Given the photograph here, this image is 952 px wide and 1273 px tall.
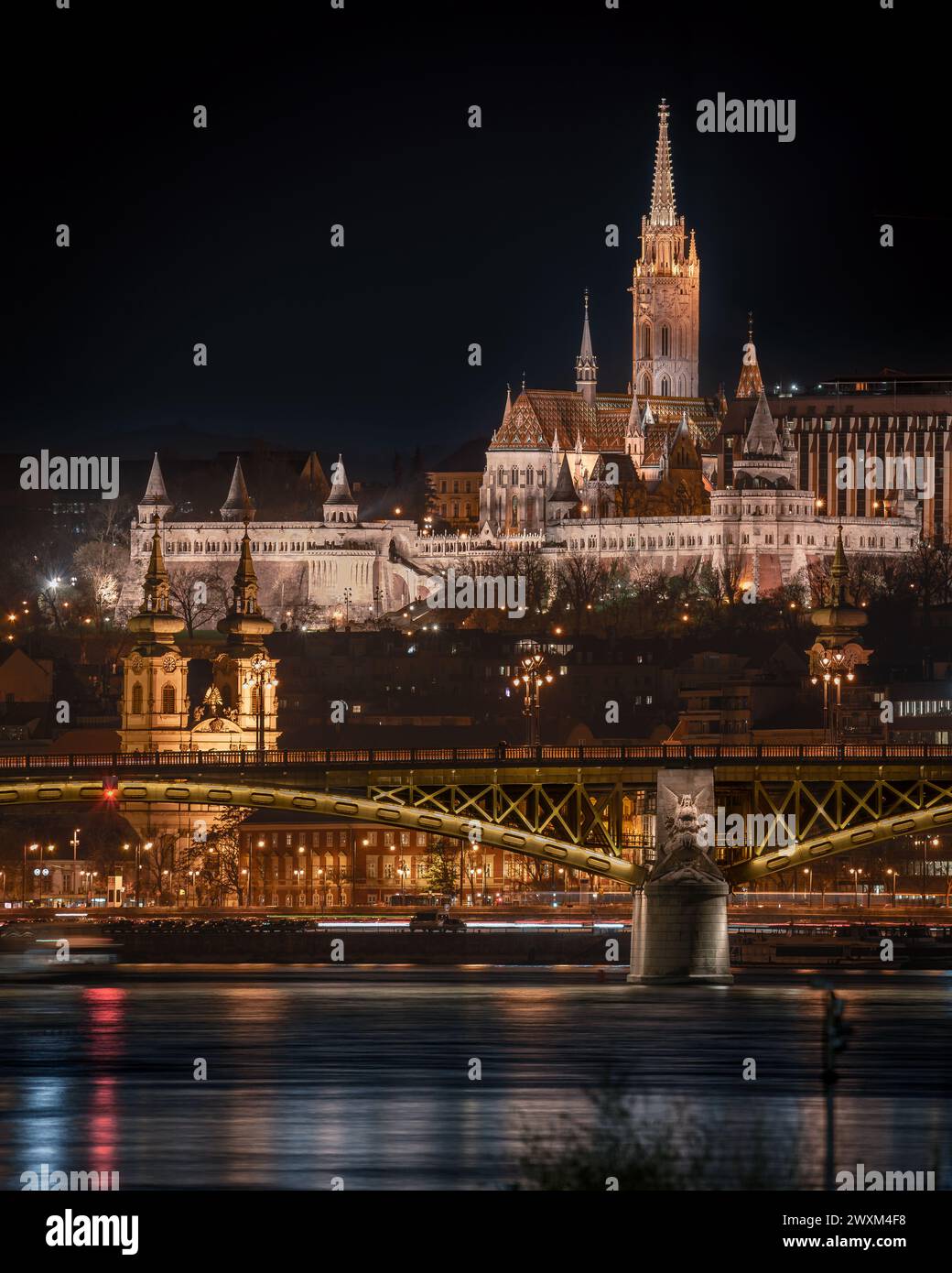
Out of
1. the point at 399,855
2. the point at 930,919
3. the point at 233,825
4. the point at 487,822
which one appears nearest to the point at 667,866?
the point at 487,822

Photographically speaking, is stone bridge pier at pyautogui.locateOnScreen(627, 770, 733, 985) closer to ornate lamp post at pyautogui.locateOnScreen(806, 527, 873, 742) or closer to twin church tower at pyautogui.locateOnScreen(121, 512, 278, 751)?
ornate lamp post at pyautogui.locateOnScreen(806, 527, 873, 742)

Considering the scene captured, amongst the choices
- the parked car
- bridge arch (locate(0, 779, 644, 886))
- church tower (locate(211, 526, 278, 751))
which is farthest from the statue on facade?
church tower (locate(211, 526, 278, 751))

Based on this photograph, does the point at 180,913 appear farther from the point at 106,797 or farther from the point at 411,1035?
the point at 411,1035

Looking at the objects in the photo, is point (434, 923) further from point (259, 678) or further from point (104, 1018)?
point (104, 1018)

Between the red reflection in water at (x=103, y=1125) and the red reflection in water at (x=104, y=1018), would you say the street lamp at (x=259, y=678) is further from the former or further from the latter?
the red reflection in water at (x=103, y=1125)

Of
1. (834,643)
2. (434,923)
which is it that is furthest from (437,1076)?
(834,643)

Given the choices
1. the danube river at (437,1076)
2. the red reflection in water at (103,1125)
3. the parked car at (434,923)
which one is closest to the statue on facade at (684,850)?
the danube river at (437,1076)
